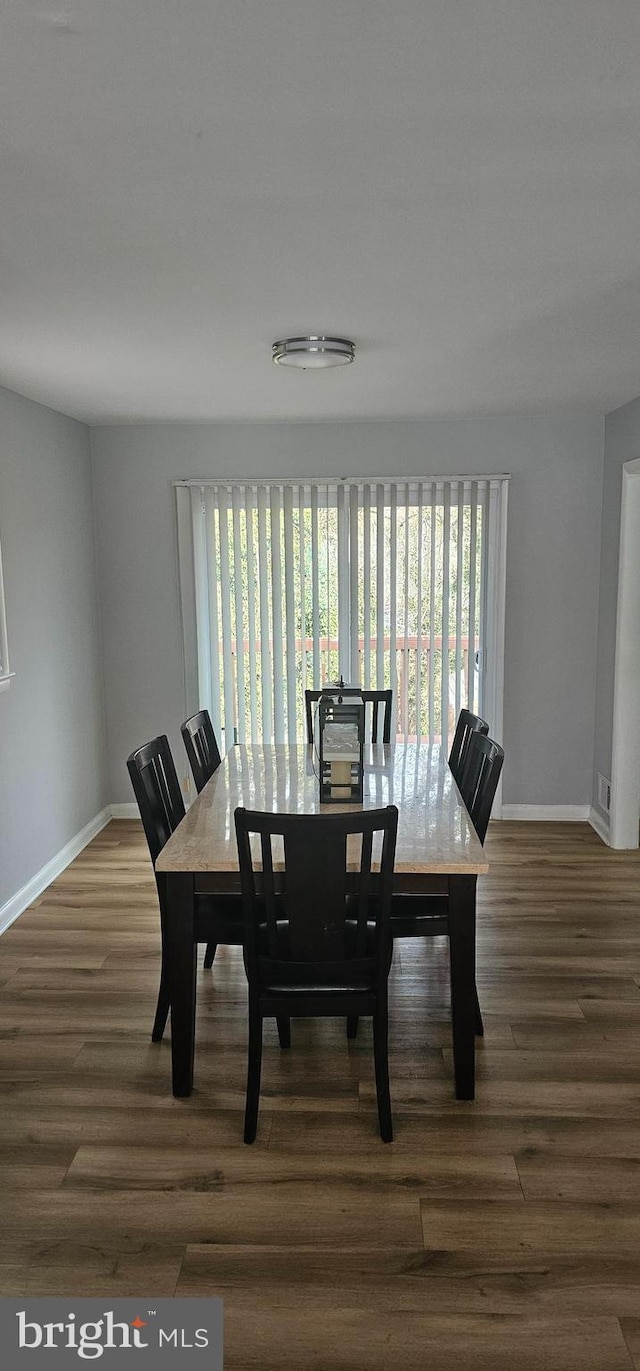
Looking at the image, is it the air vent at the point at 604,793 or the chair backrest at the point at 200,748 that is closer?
the chair backrest at the point at 200,748

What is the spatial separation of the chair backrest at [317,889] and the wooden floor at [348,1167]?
50cm

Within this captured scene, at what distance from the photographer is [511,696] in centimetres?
538

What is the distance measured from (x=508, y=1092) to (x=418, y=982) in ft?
2.45

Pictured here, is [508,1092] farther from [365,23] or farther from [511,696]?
[511,696]

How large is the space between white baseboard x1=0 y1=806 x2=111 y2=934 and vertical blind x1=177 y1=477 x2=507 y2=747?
3.13ft

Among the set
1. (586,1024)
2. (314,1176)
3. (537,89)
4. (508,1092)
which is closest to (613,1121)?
(508,1092)

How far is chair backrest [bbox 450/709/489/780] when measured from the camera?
3.48m

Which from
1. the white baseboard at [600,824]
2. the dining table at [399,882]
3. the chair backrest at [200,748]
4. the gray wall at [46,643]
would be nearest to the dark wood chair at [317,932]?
the dining table at [399,882]

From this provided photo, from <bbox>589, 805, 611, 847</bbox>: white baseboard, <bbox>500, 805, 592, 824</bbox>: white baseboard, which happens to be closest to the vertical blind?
<bbox>500, 805, 592, 824</bbox>: white baseboard

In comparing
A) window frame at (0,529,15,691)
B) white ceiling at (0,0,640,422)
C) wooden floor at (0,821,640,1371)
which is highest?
white ceiling at (0,0,640,422)

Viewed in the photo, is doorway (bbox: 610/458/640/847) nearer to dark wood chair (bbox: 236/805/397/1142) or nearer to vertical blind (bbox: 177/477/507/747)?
vertical blind (bbox: 177/477/507/747)

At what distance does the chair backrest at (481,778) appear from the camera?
9.25 ft

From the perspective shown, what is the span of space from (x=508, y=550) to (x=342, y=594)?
3.42 feet

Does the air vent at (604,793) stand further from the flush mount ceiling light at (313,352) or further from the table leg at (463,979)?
the flush mount ceiling light at (313,352)
